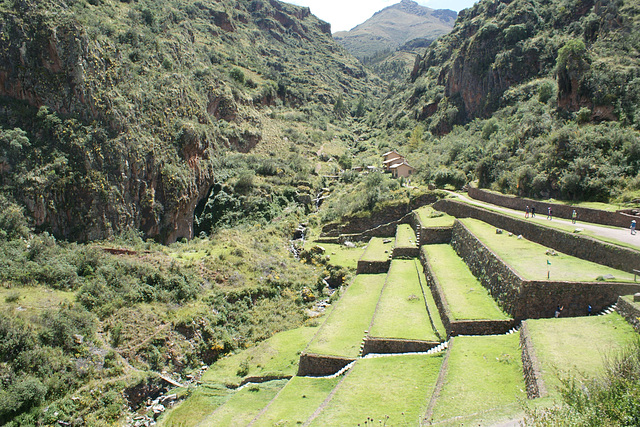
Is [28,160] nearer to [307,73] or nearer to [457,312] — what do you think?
[457,312]

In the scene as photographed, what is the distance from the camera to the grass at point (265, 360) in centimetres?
1897

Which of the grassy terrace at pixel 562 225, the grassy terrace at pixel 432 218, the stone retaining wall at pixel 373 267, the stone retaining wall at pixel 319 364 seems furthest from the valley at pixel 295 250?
the grassy terrace at pixel 432 218

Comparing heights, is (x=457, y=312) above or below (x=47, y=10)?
below

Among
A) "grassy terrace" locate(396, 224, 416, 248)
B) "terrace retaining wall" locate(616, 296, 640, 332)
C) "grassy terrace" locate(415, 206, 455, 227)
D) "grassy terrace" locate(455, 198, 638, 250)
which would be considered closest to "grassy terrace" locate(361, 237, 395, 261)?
"grassy terrace" locate(396, 224, 416, 248)

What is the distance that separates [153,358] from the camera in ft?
63.2

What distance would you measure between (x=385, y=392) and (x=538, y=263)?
9541 mm

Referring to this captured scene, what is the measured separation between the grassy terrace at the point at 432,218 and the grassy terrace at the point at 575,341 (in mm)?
16152

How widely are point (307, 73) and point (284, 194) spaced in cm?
6439

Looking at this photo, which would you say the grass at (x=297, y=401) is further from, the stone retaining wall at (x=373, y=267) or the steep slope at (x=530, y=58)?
the steep slope at (x=530, y=58)

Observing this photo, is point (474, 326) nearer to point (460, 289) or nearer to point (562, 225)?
point (460, 289)

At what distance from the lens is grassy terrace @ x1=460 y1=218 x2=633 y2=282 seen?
1532cm

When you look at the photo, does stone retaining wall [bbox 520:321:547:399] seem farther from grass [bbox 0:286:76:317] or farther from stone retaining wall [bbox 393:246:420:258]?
grass [bbox 0:286:76:317]

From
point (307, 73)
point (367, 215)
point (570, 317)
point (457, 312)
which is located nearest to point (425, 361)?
point (457, 312)

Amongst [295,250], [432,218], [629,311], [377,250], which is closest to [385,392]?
[629,311]
